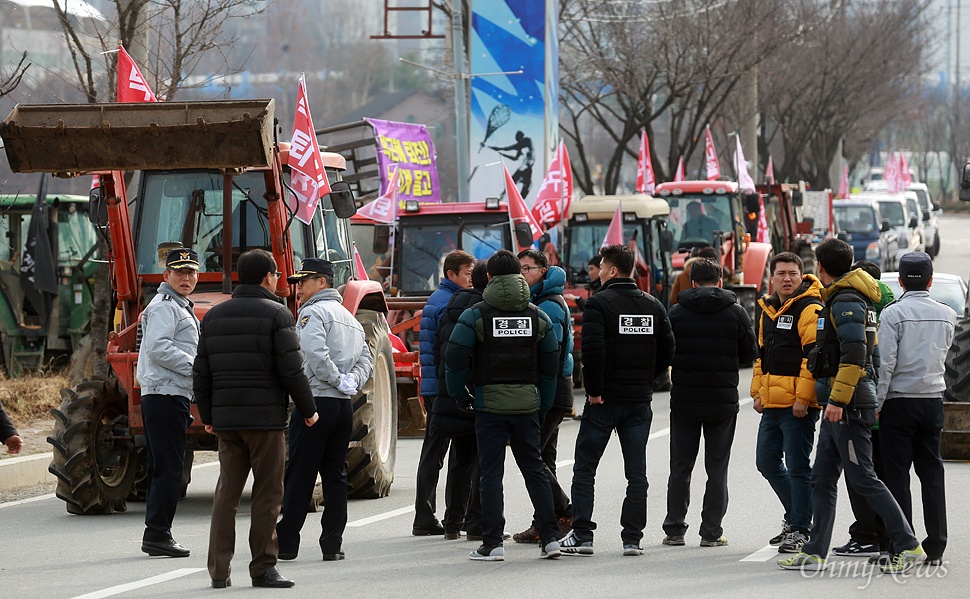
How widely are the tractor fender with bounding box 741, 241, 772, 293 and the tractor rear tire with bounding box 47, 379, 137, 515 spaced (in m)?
15.6

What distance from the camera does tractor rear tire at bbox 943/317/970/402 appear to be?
1418 centimetres

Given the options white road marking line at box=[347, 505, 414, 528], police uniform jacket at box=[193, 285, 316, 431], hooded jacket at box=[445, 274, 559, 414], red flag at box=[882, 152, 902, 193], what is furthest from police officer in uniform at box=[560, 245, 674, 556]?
red flag at box=[882, 152, 902, 193]

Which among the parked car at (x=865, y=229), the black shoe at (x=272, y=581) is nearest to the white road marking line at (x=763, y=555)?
the black shoe at (x=272, y=581)

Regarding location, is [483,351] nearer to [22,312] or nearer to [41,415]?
[41,415]

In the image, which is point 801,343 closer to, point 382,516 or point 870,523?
point 870,523

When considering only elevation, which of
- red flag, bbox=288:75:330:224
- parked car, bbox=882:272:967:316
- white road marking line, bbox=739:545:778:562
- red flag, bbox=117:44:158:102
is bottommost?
white road marking line, bbox=739:545:778:562

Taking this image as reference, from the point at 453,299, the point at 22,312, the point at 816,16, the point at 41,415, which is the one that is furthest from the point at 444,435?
the point at 816,16

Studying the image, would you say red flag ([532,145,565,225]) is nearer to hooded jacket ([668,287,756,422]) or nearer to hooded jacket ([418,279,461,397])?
hooded jacket ([418,279,461,397])

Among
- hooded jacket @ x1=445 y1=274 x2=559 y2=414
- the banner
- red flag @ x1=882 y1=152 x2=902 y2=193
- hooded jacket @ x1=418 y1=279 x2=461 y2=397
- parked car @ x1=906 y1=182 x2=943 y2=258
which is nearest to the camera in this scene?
hooded jacket @ x1=445 y1=274 x2=559 y2=414

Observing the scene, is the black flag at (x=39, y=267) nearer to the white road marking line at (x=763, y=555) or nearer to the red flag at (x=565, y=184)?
the red flag at (x=565, y=184)

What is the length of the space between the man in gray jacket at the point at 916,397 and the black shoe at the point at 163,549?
4304mm

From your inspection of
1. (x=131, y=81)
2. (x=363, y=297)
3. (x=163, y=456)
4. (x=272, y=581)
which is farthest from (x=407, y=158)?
(x=272, y=581)

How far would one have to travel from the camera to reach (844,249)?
29.0 ft

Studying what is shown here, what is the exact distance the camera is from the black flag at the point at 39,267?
1984 centimetres
